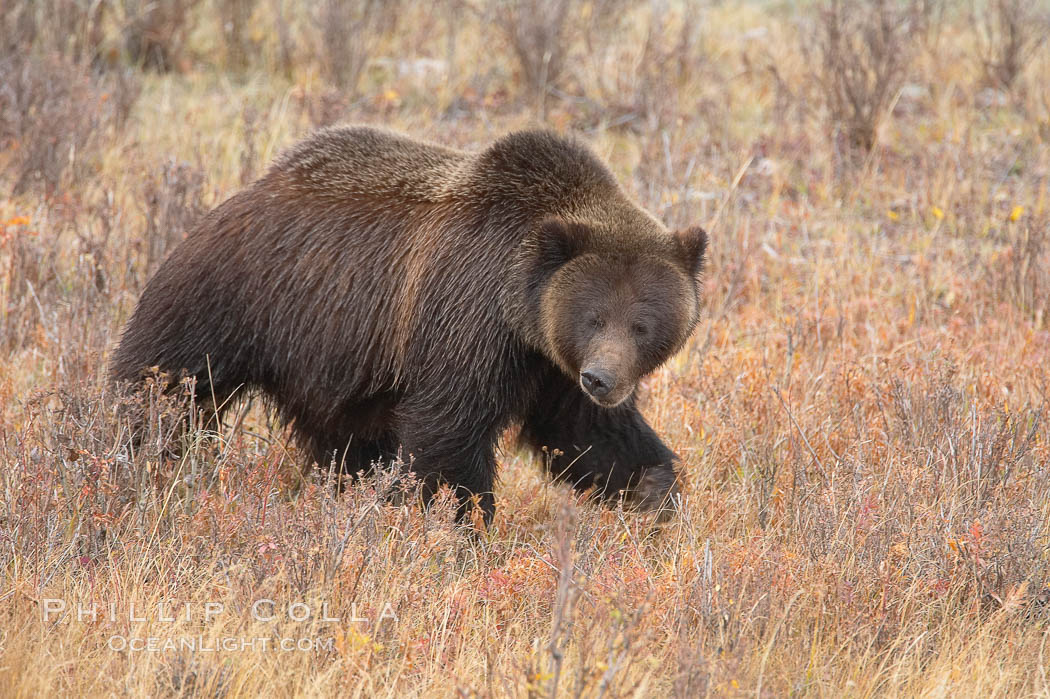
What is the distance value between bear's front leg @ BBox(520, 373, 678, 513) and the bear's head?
429 millimetres

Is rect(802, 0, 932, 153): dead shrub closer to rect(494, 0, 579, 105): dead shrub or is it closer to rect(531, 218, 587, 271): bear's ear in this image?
rect(494, 0, 579, 105): dead shrub

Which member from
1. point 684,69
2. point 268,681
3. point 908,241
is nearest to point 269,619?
point 268,681

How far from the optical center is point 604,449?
195 inches

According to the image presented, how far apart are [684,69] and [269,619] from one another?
855 cm

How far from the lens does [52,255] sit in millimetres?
6766

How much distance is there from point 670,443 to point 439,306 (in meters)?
1.59

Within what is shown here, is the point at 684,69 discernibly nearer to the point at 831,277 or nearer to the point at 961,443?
the point at 831,277

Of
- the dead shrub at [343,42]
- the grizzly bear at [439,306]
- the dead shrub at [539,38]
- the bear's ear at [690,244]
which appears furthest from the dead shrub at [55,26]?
the bear's ear at [690,244]

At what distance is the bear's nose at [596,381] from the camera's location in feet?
13.6

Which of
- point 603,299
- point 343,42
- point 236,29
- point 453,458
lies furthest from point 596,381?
point 236,29

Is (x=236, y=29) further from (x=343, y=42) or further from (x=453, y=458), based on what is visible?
(x=453, y=458)

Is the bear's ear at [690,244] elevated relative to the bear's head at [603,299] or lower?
elevated

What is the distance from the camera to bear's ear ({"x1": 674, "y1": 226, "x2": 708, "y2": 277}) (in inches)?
181

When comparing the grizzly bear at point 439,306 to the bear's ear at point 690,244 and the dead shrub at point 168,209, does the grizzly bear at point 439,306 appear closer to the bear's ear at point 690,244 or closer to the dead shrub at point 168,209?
the bear's ear at point 690,244
